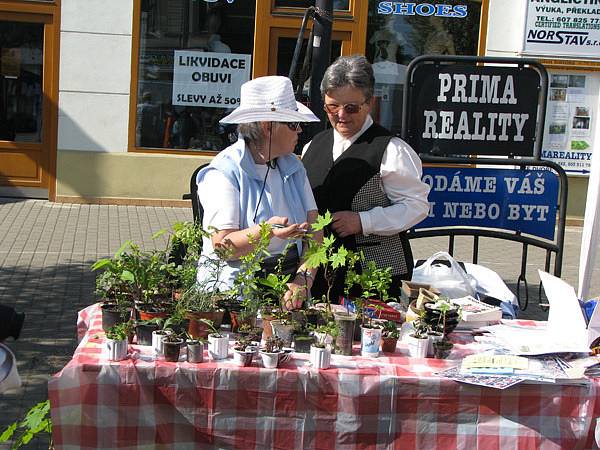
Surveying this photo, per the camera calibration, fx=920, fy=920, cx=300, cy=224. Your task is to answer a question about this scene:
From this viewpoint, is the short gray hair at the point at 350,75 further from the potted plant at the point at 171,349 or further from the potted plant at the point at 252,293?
the potted plant at the point at 171,349

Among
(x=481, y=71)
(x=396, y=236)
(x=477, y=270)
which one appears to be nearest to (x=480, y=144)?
(x=481, y=71)

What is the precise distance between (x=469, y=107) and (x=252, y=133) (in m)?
1.88

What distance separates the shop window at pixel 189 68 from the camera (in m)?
10.9

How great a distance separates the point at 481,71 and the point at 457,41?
645cm

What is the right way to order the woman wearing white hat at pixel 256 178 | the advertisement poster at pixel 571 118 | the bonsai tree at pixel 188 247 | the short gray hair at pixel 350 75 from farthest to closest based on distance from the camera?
the advertisement poster at pixel 571 118, the short gray hair at pixel 350 75, the woman wearing white hat at pixel 256 178, the bonsai tree at pixel 188 247

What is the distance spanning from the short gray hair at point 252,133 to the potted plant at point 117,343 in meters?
1.06

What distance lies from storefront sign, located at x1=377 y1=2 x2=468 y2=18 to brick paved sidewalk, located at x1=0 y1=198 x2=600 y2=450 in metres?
2.86

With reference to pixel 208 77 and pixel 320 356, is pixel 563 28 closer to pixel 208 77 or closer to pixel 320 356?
pixel 208 77

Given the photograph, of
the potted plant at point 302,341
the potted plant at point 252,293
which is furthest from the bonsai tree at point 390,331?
the potted plant at point 252,293

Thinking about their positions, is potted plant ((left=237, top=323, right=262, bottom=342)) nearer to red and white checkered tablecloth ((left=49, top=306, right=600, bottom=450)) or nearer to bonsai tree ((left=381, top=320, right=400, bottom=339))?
red and white checkered tablecloth ((left=49, top=306, right=600, bottom=450))

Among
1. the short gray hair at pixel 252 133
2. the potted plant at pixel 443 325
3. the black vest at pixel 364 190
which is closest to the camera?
the potted plant at pixel 443 325

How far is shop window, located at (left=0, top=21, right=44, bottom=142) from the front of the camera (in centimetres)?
1086

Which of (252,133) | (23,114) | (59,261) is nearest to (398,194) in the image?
(252,133)

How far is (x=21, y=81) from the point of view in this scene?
1098cm
